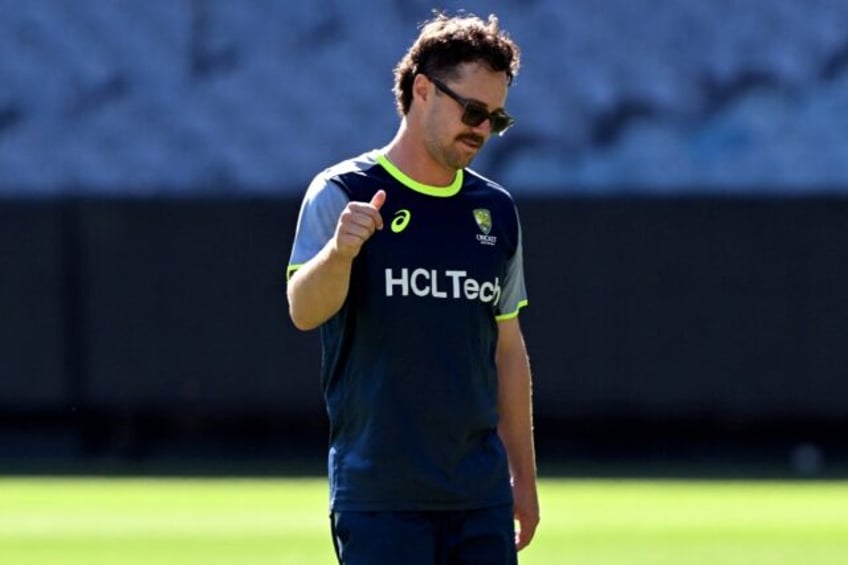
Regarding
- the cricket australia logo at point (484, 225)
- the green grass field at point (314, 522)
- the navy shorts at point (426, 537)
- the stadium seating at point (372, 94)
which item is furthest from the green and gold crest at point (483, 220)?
the stadium seating at point (372, 94)

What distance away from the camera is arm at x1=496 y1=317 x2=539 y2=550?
612cm

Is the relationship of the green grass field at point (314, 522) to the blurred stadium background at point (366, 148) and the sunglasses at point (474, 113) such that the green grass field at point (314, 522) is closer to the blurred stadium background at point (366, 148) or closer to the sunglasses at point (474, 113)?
the blurred stadium background at point (366, 148)

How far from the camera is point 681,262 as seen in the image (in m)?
20.1

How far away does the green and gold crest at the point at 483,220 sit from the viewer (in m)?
5.92

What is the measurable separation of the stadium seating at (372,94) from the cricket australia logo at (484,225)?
48.6ft

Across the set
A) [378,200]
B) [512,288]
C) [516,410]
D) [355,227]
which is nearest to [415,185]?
[378,200]

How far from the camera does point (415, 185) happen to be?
586cm

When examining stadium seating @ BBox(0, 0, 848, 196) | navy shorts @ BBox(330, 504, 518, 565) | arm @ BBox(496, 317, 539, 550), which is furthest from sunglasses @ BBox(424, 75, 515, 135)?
stadium seating @ BBox(0, 0, 848, 196)

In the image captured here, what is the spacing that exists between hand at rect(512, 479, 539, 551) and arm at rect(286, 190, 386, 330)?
2.75ft

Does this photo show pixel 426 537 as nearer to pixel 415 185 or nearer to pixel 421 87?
pixel 415 185

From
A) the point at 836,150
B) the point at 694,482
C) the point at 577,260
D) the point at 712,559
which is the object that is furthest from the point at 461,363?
the point at 836,150

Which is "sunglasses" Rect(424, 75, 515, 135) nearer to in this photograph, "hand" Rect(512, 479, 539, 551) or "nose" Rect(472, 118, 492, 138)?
"nose" Rect(472, 118, 492, 138)

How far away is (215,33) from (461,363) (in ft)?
52.8

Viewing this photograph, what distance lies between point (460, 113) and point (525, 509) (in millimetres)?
1158
